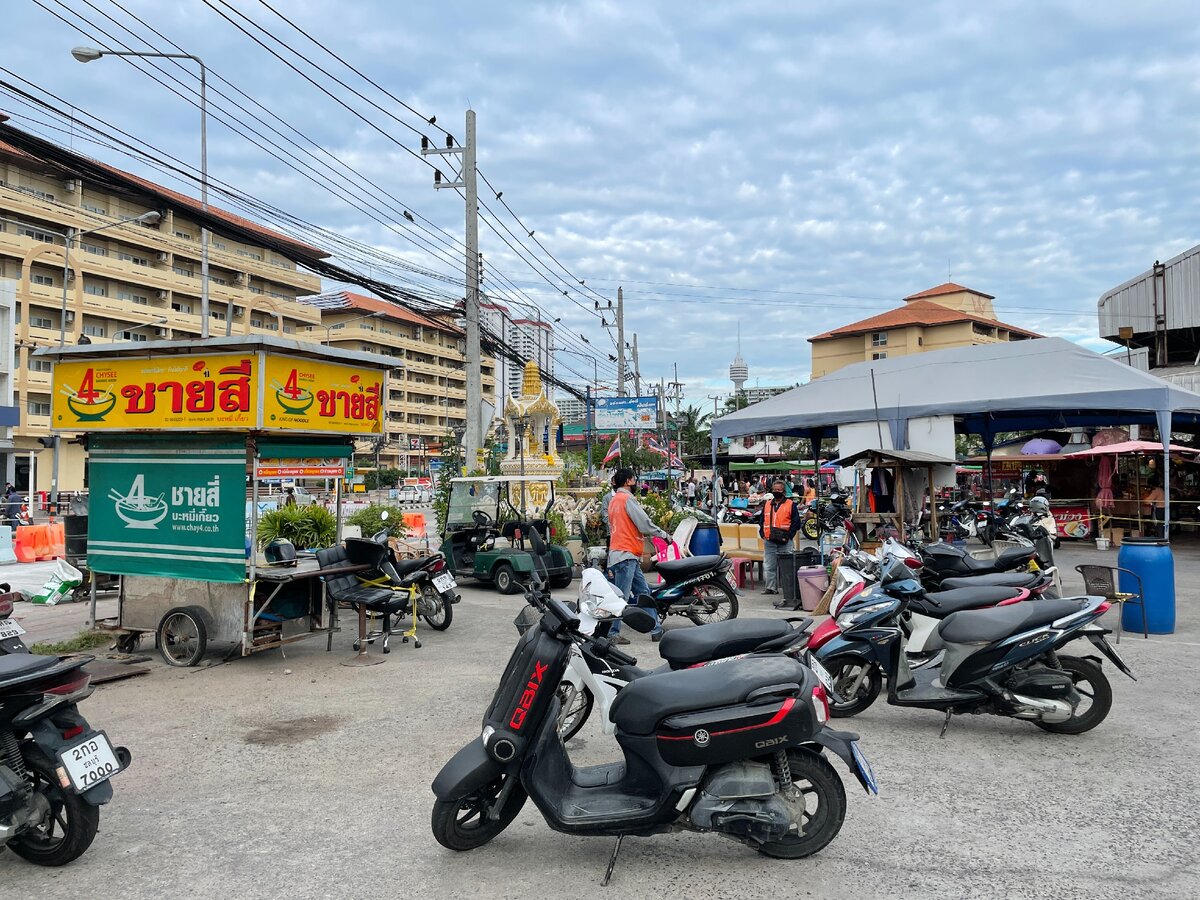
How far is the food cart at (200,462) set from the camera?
23.9 ft

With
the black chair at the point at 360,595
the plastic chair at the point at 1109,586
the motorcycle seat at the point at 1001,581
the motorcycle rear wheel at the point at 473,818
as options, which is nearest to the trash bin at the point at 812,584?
the plastic chair at the point at 1109,586

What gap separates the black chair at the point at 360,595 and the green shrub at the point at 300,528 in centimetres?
466

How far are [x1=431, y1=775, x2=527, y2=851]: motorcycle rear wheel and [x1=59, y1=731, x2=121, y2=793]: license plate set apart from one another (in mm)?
1465

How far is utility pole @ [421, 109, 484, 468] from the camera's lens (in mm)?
19297

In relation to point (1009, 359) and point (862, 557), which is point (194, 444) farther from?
point (1009, 359)

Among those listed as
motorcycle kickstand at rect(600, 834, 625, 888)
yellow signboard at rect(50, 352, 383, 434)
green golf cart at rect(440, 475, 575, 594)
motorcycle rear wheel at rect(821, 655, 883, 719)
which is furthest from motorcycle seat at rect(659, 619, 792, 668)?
green golf cart at rect(440, 475, 575, 594)

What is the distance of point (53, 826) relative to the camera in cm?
377

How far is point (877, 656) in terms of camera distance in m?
5.52

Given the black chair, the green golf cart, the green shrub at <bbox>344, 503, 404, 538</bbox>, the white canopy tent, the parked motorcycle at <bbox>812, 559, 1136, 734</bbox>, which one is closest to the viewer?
the parked motorcycle at <bbox>812, 559, 1136, 734</bbox>

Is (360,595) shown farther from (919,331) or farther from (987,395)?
(919,331)

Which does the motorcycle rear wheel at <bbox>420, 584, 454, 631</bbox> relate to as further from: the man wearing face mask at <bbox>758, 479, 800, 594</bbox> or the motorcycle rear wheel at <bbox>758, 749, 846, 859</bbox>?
the motorcycle rear wheel at <bbox>758, 749, 846, 859</bbox>

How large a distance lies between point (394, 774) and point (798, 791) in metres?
2.39

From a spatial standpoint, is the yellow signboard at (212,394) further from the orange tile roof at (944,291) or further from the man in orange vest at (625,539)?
the orange tile roof at (944,291)

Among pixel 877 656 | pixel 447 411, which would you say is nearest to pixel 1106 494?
pixel 877 656
